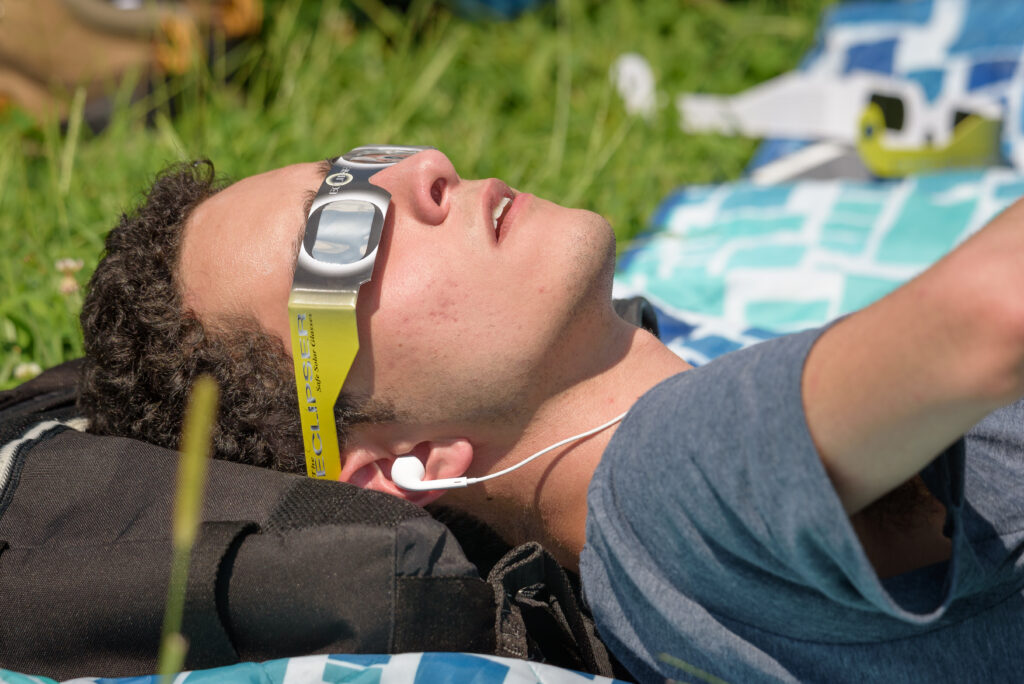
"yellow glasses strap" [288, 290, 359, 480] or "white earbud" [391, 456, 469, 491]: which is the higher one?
"yellow glasses strap" [288, 290, 359, 480]

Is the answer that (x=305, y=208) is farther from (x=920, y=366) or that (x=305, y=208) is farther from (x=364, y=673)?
(x=920, y=366)

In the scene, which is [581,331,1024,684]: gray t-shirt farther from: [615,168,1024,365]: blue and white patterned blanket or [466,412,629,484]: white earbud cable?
[615,168,1024,365]: blue and white patterned blanket

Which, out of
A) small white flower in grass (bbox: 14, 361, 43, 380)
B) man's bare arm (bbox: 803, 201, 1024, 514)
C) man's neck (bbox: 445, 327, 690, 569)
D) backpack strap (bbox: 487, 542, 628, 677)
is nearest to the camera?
man's bare arm (bbox: 803, 201, 1024, 514)

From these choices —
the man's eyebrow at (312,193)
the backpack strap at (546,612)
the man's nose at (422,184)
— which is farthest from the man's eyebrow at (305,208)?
the backpack strap at (546,612)

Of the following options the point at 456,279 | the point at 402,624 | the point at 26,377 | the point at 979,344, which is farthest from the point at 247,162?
the point at 979,344

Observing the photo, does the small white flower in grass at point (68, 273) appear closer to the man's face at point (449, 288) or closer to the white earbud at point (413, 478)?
the man's face at point (449, 288)

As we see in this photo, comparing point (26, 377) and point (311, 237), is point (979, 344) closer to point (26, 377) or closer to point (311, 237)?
point (311, 237)

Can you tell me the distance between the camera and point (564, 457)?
1.68 m

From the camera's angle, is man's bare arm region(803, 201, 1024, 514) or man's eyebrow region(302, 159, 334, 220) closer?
man's bare arm region(803, 201, 1024, 514)

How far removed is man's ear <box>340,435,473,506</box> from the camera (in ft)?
5.53

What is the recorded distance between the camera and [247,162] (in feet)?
11.3

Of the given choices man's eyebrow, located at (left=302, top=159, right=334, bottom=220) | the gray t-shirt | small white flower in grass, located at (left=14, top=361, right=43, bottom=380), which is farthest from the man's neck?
small white flower in grass, located at (left=14, top=361, right=43, bottom=380)

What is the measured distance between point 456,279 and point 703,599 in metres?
0.68

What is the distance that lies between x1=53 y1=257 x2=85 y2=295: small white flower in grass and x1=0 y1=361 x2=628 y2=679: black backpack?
1011 millimetres
